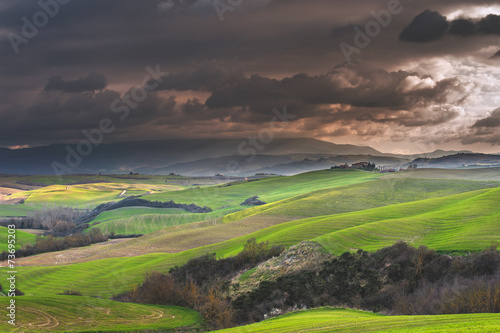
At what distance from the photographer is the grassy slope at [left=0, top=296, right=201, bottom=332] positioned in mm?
24547

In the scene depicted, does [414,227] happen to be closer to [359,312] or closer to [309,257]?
[309,257]

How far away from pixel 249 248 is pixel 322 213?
4324 centimetres

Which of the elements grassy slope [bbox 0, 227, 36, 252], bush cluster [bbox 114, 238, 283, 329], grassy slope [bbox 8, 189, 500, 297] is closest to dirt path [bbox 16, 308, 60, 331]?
bush cluster [bbox 114, 238, 283, 329]

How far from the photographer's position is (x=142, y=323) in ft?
93.6

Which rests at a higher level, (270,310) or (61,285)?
(270,310)

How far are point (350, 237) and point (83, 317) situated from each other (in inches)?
1207

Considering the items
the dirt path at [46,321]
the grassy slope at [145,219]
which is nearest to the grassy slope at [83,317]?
the dirt path at [46,321]

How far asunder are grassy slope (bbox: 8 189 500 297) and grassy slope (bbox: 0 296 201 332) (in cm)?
2068

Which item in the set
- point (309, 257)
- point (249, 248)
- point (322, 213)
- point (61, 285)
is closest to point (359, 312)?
point (309, 257)

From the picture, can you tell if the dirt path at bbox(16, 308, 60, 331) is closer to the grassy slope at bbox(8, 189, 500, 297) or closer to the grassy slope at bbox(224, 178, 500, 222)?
the grassy slope at bbox(8, 189, 500, 297)

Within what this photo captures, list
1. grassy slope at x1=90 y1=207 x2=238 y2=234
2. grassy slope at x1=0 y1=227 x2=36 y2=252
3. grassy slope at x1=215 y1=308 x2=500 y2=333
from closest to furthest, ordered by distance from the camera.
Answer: grassy slope at x1=215 y1=308 x2=500 y2=333
grassy slope at x1=0 y1=227 x2=36 y2=252
grassy slope at x1=90 y1=207 x2=238 y2=234

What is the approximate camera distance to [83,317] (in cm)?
2669

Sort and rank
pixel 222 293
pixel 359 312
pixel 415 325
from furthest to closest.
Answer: pixel 222 293 < pixel 359 312 < pixel 415 325

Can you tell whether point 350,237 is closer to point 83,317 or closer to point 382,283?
point 382,283
